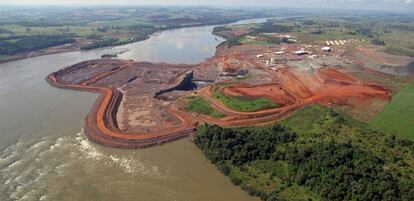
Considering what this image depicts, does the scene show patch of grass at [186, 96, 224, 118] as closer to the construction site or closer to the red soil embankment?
the construction site

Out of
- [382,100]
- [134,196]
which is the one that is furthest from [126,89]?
[382,100]

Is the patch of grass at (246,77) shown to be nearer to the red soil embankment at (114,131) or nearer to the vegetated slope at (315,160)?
the red soil embankment at (114,131)

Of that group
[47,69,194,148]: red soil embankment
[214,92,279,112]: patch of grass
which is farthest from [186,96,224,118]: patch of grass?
[214,92,279,112]: patch of grass

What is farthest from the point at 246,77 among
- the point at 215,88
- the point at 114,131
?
the point at 114,131

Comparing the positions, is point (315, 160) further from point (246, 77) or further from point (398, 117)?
point (246, 77)

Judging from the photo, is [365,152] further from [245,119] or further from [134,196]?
[134,196]
